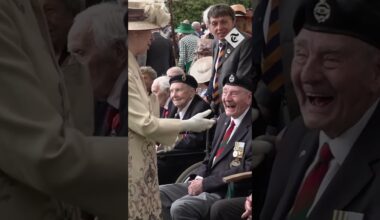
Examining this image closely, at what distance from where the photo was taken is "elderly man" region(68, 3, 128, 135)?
127 cm

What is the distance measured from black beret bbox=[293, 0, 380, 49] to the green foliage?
1.27 feet

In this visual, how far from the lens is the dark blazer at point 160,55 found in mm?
1708

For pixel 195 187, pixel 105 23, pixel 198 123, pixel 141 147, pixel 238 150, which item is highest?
pixel 105 23

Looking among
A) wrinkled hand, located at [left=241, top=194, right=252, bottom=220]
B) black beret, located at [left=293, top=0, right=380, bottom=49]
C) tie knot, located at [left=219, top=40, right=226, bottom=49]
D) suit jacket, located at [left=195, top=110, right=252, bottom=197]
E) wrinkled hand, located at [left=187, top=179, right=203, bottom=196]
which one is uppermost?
black beret, located at [left=293, top=0, right=380, bottom=49]

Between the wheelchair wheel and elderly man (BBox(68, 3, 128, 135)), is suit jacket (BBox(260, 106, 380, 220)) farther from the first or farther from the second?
the wheelchair wheel

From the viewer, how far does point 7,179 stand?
1.24 metres

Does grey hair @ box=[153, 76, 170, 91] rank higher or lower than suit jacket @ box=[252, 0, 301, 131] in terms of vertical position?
lower

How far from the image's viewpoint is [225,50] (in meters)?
2.00

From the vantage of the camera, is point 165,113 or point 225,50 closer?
point 225,50

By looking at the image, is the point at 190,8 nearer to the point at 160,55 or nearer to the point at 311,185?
the point at 160,55

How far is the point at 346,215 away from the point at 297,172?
16cm

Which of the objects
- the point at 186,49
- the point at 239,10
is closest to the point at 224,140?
the point at 186,49

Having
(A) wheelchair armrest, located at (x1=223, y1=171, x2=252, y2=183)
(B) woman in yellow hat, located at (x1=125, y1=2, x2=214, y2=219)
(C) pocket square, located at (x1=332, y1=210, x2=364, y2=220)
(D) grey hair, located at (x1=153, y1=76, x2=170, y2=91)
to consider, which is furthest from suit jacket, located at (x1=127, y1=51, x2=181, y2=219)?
(C) pocket square, located at (x1=332, y1=210, x2=364, y2=220)

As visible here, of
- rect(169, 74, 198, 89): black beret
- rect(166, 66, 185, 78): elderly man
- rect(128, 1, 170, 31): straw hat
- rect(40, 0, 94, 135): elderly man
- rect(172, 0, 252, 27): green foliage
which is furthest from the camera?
rect(169, 74, 198, 89): black beret
